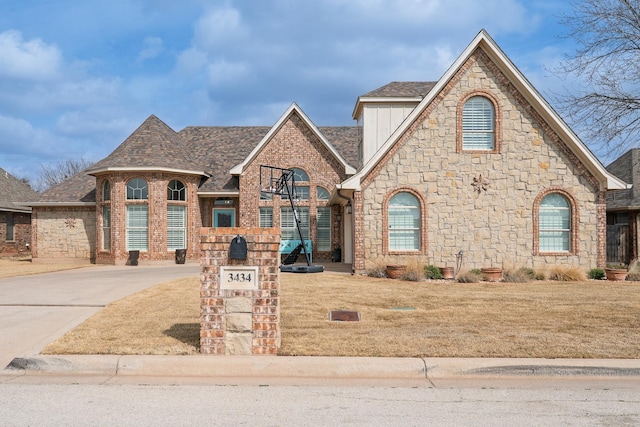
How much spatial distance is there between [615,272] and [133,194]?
18.7 m

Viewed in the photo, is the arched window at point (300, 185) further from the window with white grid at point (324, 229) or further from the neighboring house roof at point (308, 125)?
the neighboring house roof at point (308, 125)

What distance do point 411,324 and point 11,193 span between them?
32.9 meters

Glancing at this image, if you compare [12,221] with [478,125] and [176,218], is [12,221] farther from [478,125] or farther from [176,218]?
[478,125]

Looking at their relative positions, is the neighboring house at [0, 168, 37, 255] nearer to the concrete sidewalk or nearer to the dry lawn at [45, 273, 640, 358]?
the dry lawn at [45, 273, 640, 358]

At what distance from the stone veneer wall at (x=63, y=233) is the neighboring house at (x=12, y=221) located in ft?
19.4

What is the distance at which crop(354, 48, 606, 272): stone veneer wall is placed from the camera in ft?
60.0

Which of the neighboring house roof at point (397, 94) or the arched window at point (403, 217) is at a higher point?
the neighboring house roof at point (397, 94)

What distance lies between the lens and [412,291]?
46.0 feet

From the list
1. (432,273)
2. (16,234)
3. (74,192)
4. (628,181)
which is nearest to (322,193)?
(432,273)

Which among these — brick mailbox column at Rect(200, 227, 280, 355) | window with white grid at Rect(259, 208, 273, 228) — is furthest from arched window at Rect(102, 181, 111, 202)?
brick mailbox column at Rect(200, 227, 280, 355)

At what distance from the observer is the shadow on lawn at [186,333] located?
8055 millimetres

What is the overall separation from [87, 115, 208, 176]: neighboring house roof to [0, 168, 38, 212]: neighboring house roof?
9.88m

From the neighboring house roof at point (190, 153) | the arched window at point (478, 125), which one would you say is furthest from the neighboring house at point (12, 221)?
the arched window at point (478, 125)

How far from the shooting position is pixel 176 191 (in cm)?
2502
